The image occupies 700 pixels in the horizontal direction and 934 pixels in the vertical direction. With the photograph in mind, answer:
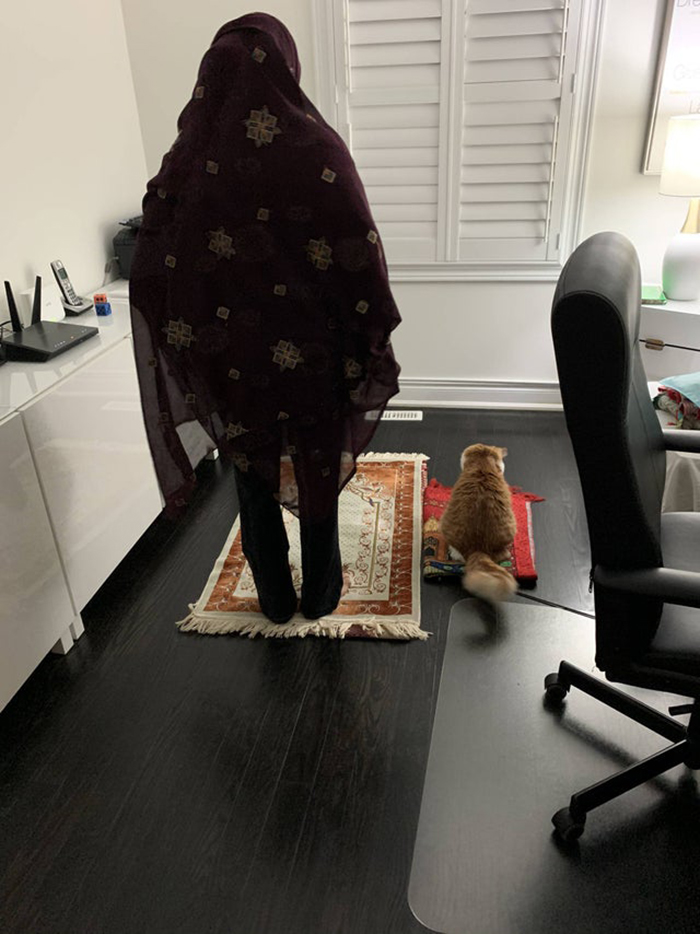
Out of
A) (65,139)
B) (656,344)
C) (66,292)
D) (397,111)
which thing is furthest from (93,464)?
(656,344)

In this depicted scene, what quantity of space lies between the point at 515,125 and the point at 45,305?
1929 millimetres

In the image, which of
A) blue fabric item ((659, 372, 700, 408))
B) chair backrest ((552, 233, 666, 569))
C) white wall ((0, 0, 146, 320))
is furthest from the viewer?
white wall ((0, 0, 146, 320))

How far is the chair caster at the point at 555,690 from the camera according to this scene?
173 cm

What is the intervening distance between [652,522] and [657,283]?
85.3 inches

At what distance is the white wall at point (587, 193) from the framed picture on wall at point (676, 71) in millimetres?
51

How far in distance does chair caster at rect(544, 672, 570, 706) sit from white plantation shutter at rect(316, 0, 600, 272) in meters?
1.94

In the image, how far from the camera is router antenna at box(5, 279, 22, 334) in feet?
6.88

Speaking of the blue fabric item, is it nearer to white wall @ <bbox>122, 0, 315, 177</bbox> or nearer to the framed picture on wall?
the framed picture on wall

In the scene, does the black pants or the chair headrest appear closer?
the chair headrest

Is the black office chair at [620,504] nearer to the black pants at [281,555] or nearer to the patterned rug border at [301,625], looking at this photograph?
the patterned rug border at [301,625]

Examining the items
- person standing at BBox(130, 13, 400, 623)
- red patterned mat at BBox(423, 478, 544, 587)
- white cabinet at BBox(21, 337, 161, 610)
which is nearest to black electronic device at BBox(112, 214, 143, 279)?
white cabinet at BBox(21, 337, 161, 610)

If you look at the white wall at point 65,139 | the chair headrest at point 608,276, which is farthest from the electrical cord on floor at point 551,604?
the white wall at point 65,139

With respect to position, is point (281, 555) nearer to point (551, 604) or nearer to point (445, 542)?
point (445, 542)

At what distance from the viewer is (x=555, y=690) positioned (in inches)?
68.2
